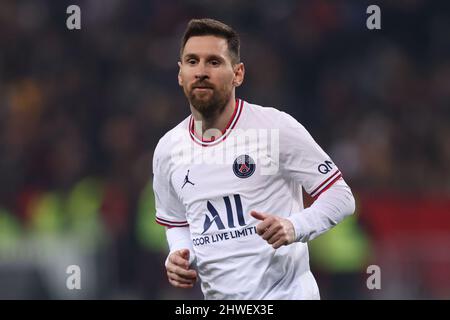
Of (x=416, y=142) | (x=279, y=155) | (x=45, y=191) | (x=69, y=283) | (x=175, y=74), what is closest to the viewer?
(x=279, y=155)

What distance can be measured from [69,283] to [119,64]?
3.92 metres

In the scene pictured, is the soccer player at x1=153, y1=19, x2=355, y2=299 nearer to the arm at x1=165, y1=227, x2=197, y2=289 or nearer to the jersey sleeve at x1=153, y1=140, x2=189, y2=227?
the arm at x1=165, y1=227, x2=197, y2=289

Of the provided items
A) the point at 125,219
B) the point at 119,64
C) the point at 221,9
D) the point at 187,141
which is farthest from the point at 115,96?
the point at 187,141

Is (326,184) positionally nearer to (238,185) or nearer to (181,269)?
(238,185)

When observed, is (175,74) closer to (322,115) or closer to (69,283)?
(322,115)

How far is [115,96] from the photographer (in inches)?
478

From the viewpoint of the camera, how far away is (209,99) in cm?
480

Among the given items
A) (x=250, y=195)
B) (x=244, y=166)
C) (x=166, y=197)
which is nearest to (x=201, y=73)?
(x=244, y=166)

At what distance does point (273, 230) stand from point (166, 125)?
696 centimetres

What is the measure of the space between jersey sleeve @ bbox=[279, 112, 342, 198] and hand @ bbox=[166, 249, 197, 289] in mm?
629

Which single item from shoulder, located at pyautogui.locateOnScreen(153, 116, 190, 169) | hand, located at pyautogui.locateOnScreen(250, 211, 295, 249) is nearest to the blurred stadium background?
shoulder, located at pyautogui.locateOnScreen(153, 116, 190, 169)

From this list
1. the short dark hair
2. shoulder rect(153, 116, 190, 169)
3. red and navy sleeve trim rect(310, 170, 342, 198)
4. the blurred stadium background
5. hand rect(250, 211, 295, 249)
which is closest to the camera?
hand rect(250, 211, 295, 249)

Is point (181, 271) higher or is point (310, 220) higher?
point (310, 220)

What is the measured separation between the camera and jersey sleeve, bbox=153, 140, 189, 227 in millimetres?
5086
